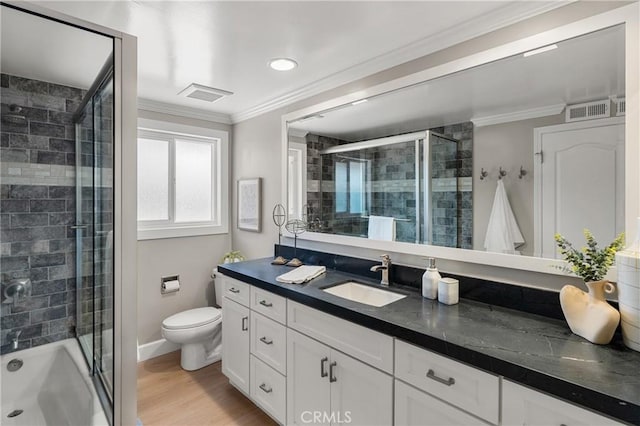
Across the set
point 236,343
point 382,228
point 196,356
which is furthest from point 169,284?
point 382,228

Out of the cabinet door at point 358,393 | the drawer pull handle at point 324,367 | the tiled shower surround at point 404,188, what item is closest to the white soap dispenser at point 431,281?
the tiled shower surround at point 404,188

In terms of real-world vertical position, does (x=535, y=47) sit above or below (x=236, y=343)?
above

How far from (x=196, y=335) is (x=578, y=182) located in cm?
263

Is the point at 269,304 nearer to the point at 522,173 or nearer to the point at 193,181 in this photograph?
the point at 522,173

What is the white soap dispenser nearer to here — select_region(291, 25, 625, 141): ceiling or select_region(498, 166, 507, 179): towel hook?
select_region(498, 166, 507, 179): towel hook

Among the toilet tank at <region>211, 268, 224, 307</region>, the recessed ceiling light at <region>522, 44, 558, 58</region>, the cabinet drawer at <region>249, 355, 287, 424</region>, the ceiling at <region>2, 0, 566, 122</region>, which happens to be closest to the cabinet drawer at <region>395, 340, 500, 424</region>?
A: the cabinet drawer at <region>249, 355, 287, 424</region>

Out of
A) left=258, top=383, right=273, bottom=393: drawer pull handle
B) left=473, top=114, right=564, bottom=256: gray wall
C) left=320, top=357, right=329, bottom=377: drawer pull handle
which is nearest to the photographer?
left=473, top=114, right=564, bottom=256: gray wall

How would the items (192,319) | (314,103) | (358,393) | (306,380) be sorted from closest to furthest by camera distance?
(358,393)
(306,380)
(314,103)
(192,319)

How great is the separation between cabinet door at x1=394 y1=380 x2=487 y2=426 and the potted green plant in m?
0.52

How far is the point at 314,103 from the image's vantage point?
8.09ft

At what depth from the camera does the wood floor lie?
2.06 m

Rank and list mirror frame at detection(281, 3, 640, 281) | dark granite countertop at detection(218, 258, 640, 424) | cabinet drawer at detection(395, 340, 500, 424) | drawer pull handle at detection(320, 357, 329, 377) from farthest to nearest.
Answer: drawer pull handle at detection(320, 357, 329, 377) → mirror frame at detection(281, 3, 640, 281) → cabinet drawer at detection(395, 340, 500, 424) → dark granite countertop at detection(218, 258, 640, 424)

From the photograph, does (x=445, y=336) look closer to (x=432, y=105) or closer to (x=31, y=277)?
(x=432, y=105)

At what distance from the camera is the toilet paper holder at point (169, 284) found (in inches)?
115
